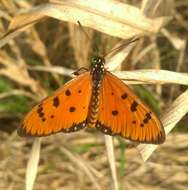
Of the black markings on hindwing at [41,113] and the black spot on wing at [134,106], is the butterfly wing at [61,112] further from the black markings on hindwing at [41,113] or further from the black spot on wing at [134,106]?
the black spot on wing at [134,106]

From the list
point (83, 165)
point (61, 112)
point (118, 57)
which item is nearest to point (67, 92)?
point (61, 112)

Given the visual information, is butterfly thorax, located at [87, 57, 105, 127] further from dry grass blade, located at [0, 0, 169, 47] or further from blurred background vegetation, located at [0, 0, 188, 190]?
blurred background vegetation, located at [0, 0, 188, 190]

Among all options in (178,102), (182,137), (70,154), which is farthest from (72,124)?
(182,137)

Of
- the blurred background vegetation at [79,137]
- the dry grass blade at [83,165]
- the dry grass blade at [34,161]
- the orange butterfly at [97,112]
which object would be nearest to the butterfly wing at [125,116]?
the orange butterfly at [97,112]

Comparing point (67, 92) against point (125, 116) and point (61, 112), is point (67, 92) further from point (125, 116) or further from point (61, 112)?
point (125, 116)

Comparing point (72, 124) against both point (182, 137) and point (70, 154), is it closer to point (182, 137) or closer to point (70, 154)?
point (70, 154)

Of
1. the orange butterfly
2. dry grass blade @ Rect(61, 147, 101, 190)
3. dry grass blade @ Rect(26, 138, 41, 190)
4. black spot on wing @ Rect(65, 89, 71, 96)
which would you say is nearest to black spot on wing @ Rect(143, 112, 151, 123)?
the orange butterfly
